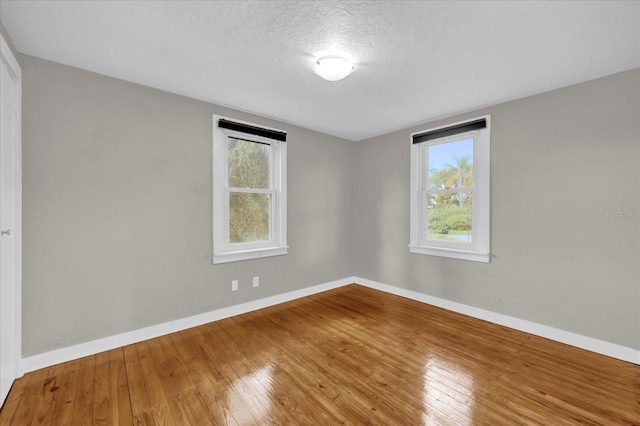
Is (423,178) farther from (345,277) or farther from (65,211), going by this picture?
(65,211)

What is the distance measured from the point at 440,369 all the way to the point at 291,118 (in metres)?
3.22

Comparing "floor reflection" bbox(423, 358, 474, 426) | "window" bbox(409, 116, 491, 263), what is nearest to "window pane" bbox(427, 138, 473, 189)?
"window" bbox(409, 116, 491, 263)

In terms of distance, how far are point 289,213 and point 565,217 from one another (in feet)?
10.2

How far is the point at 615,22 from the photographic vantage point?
1784 mm

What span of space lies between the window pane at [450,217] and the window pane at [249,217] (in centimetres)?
229

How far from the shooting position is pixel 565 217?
2678mm

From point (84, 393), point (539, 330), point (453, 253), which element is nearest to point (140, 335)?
point (84, 393)

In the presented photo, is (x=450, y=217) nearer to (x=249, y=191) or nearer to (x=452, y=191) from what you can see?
(x=452, y=191)

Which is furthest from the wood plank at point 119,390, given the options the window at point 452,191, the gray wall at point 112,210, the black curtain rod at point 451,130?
the black curtain rod at point 451,130

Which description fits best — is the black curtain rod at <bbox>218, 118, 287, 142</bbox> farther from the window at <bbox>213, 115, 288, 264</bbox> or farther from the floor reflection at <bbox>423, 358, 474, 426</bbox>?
the floor reflection at <bbox>423, 358, 474, 426</bbox>

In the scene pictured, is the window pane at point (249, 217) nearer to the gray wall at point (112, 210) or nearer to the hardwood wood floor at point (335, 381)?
the gray wall at point (112, 210)

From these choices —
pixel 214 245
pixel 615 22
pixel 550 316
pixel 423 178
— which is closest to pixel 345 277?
pixel 423 178

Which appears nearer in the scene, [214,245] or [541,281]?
[541,281]

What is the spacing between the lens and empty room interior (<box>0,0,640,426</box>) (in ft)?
5.86
